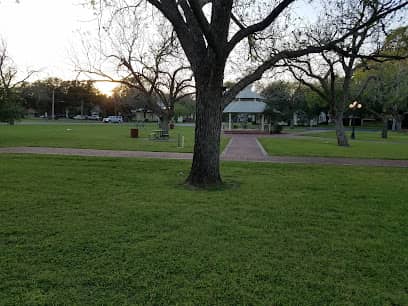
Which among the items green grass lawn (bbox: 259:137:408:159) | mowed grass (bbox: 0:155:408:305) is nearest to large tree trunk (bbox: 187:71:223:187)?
mowed grass (bbox: 0:155:408:305)

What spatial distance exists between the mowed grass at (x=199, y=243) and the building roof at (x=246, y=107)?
3447cm

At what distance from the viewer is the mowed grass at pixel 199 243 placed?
3443 mm

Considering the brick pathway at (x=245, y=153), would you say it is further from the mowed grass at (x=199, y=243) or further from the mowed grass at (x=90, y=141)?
the mowed grass at (x=199, y=243)

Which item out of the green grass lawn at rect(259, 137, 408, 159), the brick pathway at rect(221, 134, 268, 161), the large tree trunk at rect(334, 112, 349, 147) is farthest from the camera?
the large tree trunk at rect(334, 112, 349, 147)

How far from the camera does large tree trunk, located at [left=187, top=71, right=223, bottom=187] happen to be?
28.0 ft

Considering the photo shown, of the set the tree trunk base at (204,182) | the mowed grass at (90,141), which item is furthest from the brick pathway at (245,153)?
the tree trunk base at (204,182)

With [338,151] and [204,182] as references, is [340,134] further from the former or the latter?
[204,182]

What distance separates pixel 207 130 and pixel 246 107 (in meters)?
36.0

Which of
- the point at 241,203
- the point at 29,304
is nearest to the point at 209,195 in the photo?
the point at 241,203

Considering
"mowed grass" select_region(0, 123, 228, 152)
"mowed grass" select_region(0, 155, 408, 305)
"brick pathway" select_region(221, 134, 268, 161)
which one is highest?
"mowed grass" select_region(0, 123, 228, 152)

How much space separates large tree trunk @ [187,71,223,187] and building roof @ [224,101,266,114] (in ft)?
113

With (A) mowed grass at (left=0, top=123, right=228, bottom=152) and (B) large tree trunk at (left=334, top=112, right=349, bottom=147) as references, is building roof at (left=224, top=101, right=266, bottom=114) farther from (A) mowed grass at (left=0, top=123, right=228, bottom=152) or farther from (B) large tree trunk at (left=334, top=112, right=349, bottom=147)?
(B) large tree trunk at (left=334, top=112, right=349, bottom=147)

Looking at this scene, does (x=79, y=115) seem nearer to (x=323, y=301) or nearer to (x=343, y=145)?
(x=343, y=145)

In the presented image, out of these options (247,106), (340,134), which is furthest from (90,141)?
(247,106)
